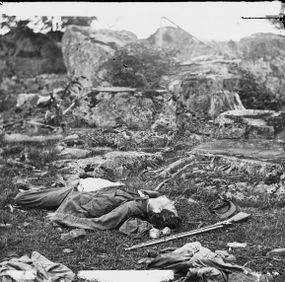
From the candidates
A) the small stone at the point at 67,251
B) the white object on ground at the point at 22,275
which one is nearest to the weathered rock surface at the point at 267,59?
the small stone at the point at 67,251

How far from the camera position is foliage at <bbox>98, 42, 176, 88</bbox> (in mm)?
6344

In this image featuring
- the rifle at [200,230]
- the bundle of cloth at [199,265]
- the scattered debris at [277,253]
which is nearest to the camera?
the bundle of cloth at [199,265]

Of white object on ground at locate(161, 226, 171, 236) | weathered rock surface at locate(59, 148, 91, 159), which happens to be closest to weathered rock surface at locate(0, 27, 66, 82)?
weathered rock surface at locate(59, 148, 91, 159)

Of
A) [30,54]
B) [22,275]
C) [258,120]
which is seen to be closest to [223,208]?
[258,120]

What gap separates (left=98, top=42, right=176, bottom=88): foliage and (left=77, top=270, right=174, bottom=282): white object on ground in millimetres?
2242

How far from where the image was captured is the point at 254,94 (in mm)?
6348

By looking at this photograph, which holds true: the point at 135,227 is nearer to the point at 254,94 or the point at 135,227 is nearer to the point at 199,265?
the point at 199,265

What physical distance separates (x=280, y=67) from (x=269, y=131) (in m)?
0.79

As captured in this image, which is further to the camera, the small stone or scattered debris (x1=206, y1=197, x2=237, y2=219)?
scattered debris (x1=206, y1=197, x2=237, y2=219)

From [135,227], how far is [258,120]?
1984 mm

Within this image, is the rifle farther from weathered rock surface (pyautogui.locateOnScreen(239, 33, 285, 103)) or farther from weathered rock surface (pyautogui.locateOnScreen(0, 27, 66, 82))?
weathered rock surface (pyautogui.locateOnScreen(0, 27, 66, 82))

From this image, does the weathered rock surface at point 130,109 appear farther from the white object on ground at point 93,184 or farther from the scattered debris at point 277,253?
→ the scattered debris at point 277,253

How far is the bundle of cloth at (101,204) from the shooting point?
5.77 metres

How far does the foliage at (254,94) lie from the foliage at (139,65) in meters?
0.89
